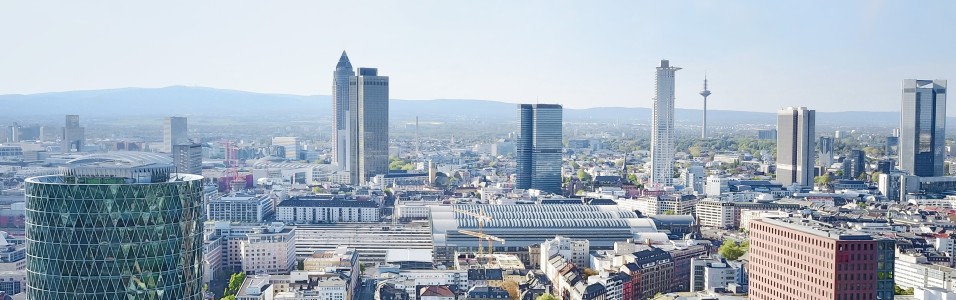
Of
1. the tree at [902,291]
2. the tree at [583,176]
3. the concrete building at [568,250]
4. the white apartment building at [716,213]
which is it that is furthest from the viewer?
the tree at [583,176]

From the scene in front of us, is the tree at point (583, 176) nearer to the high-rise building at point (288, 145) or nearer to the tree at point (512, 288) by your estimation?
the high-rise building at point (288, 145)

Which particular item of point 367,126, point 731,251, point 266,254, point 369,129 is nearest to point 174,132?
point 367,126

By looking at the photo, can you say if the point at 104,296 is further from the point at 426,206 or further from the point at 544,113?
the point at 544,113

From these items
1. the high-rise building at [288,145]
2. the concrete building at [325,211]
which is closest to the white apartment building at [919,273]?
the concrete building at [325,211]

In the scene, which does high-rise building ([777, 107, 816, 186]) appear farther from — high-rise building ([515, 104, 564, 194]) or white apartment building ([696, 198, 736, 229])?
white apartment building ([696, 198, 736, 229])

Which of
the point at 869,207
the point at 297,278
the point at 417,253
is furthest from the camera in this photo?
the point at 869,207

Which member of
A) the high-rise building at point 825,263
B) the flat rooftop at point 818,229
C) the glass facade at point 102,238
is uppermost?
the glass facade at point 102,238

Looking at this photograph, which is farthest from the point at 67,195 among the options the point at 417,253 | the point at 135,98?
the point at 135,98
